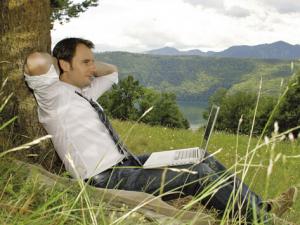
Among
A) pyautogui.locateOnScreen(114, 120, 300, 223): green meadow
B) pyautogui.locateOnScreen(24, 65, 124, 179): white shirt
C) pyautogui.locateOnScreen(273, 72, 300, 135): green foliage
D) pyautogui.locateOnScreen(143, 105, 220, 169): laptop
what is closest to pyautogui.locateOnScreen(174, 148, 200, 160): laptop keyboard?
pyautogui.locateOnScreen(143, 105, 220, 169): laptop

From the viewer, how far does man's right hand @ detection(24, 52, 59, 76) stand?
509cm

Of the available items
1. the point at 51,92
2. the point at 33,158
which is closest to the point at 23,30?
the point at 51,92

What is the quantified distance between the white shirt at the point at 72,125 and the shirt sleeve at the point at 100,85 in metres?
0.77

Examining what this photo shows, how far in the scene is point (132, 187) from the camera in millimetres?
5035

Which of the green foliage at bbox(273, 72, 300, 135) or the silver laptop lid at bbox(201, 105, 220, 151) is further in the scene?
the green foliage at bbox(273, 72, 300, 135)

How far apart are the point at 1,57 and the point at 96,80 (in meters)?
1.25

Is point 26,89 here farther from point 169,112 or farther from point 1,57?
point 169,112

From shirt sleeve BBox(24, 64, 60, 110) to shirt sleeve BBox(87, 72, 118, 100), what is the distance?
3.18 ft

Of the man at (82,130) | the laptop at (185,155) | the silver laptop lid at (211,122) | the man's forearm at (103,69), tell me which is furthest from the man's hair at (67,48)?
the silver laptop lid at (211,122)

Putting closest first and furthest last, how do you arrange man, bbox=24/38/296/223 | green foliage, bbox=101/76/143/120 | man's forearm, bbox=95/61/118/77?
man, bbox=24/38/296/223, man's forearm, bbox=95/61/118/77, green foliage, bbox=101/76/143/120

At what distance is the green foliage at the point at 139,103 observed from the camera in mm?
71000

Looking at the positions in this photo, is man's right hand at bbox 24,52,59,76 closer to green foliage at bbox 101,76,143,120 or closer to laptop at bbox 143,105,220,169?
laptop at bbox 143,105,220,169

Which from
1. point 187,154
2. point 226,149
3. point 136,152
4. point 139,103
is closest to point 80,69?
point 187,154

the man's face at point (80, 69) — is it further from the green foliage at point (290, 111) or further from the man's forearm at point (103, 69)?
the green foliage at point (290, 111)
